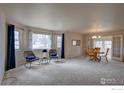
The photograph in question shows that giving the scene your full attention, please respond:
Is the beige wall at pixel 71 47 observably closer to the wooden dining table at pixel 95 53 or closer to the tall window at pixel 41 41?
→ the tall window at pixel 41 41

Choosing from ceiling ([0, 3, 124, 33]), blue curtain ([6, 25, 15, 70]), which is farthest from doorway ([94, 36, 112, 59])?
blue curtain ([6, 25, 15, 70])

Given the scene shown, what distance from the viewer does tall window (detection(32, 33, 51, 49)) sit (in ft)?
20.3

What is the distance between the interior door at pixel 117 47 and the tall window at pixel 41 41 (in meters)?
3.84

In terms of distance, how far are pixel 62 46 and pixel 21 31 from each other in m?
2.98

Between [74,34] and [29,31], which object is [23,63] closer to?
[29,31]

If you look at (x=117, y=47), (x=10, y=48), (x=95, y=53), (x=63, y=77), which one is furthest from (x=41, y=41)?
(x=117, y=47)

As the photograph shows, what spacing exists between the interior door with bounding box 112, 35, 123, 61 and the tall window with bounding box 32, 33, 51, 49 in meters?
3.84

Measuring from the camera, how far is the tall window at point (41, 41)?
20.3 feet

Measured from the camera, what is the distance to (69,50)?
8.12m

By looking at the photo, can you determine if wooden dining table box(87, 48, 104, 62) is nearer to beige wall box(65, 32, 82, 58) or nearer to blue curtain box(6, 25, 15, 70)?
beige wall box(65, 32, 82, 58)

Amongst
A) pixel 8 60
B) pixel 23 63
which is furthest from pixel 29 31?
pixel 8 60

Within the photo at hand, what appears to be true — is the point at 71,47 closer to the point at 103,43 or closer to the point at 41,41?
the point at 103,43

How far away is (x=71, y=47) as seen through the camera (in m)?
8.27

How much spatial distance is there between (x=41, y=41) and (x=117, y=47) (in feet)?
14.3
